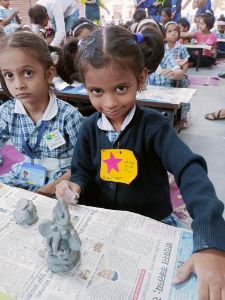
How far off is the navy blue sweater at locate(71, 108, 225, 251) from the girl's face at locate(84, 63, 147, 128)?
10 cm

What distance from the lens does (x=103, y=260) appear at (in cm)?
65

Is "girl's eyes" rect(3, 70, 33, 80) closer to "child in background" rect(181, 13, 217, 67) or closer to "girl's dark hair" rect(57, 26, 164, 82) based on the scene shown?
"girl's dark hair" rect(57, 26, 164, 82)

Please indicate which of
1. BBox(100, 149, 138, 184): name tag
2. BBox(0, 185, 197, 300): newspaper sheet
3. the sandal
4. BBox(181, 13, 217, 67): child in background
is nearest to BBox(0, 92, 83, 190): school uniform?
BBox(100, 149, 138, 184): name tag

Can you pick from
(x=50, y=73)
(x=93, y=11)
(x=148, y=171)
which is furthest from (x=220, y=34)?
(x=148, y=171)

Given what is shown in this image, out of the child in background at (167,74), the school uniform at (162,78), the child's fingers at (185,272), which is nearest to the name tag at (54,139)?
the child's fingers at (185,272)

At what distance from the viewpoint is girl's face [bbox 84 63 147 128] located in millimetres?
764

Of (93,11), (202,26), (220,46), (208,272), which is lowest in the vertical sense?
(220,46)

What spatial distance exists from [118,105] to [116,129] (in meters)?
0.13

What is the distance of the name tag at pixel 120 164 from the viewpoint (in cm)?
90

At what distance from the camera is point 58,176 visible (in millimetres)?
1240

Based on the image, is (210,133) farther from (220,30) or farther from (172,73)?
(220,30)

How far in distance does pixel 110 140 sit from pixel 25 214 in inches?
13.7

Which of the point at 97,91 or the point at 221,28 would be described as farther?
the point at 221,28

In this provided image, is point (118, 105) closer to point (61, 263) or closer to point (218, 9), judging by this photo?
point (61, 263)
